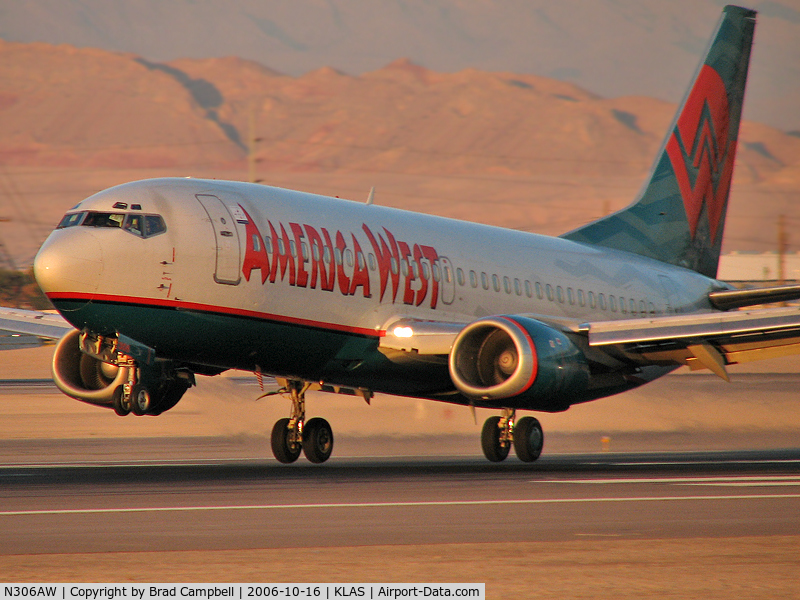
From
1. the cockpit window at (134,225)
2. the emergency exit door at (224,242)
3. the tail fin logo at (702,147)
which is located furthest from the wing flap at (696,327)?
the tail fin logo at (702,147)

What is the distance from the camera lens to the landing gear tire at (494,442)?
2389cm

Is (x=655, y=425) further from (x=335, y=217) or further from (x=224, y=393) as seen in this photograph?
(x=335, y=217)

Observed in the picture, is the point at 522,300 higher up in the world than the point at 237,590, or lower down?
higher up

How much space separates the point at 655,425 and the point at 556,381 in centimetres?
1386

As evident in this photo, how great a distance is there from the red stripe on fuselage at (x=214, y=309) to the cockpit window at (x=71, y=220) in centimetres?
129

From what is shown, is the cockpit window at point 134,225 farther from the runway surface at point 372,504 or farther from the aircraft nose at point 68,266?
the runway surface at point 372,504

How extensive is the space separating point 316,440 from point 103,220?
7.01m

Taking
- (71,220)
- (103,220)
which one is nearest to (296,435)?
(103,220)

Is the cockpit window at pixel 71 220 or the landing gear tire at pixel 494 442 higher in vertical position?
the cockpit window at pixel 71 220

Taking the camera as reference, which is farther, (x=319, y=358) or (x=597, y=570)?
(x=319, y=358)

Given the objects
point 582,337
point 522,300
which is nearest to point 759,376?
point 522,300

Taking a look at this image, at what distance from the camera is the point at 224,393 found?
28.5 meters

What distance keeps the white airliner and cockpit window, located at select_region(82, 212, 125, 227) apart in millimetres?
32

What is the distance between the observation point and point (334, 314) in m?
20.8
